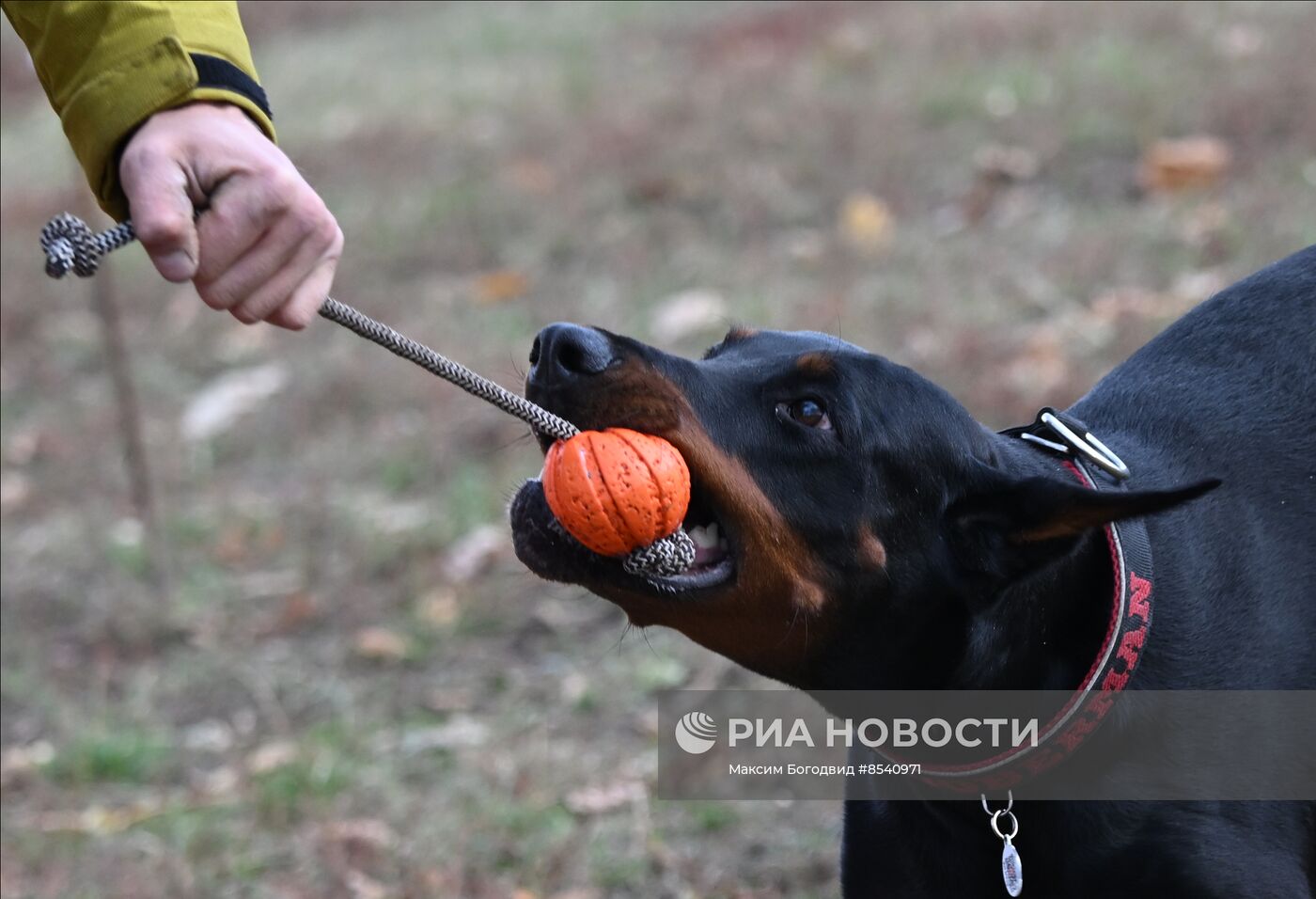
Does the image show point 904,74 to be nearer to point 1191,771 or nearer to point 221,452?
point 221,452

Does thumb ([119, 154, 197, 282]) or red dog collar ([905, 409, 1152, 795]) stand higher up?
thumb ([119, 154, 197, 282])

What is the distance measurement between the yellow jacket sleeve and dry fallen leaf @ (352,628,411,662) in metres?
2.93

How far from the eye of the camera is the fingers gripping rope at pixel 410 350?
209 cm

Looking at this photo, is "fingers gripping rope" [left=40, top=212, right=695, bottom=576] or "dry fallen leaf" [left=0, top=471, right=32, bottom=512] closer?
"fingers gripping rope" [left=40, top=212, right=695, bottom=576]

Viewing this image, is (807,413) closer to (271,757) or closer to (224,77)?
(224,77)

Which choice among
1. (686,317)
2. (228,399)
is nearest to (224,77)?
(686,317)

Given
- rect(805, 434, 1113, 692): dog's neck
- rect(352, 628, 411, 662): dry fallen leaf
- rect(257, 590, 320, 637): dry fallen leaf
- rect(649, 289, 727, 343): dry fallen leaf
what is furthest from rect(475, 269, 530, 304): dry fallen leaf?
rect(805, 434, 1113, 692): dog's neck

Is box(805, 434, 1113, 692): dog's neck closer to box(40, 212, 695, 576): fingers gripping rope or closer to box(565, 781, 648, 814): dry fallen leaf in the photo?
box(40, 212, 695, 576): fingers gripping rope

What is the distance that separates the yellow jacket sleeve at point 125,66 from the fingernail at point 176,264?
209 mm

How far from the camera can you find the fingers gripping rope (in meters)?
2.09

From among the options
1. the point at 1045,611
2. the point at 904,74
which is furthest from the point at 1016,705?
the point at 904,74

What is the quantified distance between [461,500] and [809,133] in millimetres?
4013

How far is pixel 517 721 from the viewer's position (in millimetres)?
4492

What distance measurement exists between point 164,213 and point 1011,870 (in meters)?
1.74
